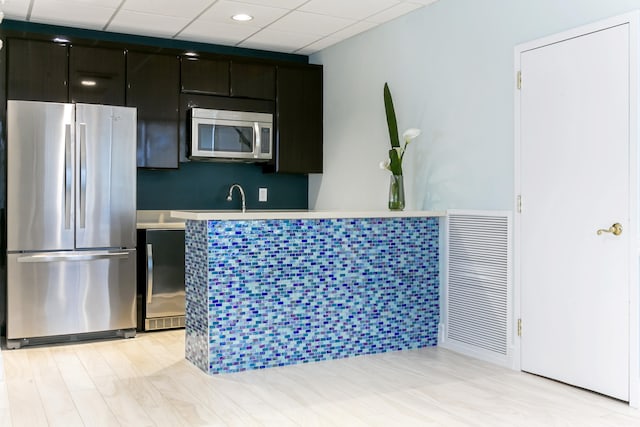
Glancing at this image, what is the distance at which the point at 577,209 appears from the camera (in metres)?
3.38

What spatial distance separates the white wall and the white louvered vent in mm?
137

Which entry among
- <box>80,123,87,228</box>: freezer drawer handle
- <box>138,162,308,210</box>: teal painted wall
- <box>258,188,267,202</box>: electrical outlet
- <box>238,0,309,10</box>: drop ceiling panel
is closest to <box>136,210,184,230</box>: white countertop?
<box>138,162,308,210</box>: teal painted wall

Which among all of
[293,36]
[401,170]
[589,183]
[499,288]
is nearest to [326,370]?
[499,288]

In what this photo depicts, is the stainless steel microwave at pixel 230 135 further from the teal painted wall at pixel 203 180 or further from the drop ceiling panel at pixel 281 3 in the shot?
the drop ceiling panel at pixel 281 3

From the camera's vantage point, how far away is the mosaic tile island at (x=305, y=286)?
3691 mm

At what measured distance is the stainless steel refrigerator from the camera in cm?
436

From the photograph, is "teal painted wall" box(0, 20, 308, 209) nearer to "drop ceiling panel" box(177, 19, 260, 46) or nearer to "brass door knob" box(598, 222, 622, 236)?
"drop ceiling panel" box(177, 19, 260, 46)

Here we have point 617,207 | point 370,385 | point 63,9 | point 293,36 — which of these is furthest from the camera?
point 293,36

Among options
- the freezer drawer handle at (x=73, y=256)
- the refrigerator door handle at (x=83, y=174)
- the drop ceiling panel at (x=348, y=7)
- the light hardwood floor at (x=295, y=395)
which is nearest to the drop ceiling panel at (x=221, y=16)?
the drop ceiling panel at (x=348, y=7)

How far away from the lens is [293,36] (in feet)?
17.3

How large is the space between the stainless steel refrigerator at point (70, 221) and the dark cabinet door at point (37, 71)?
276mm

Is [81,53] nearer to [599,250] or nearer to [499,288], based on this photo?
[499,288]

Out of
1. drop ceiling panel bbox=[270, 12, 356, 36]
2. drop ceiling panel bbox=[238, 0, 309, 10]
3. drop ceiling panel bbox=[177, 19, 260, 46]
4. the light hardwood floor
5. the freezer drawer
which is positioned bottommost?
the light hardwood floor

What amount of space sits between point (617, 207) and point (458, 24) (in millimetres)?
1636
